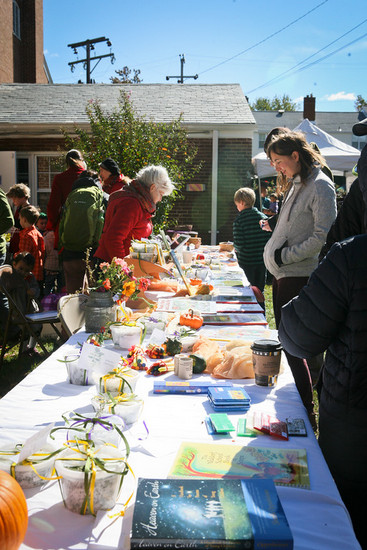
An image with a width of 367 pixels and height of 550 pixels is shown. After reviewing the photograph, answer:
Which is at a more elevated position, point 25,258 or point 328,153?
point 328,153

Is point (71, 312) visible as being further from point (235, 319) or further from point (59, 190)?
point (59, 190)

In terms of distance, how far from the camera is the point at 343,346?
1623 mm

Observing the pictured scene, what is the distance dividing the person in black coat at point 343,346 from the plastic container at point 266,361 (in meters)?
0.27

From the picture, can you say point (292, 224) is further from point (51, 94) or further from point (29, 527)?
point (51, 94)

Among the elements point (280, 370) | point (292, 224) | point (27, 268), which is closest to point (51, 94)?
point (27, 268)

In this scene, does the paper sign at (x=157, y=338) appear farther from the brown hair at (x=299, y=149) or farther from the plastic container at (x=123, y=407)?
the brown hair at (x=299, y=149)

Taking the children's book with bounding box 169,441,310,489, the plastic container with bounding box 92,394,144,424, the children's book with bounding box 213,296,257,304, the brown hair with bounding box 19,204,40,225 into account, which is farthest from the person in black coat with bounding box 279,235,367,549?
the brown hair with bounding box 19,204,40,225

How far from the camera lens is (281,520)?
38.8 inches

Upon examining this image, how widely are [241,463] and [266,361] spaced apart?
2.07 ft

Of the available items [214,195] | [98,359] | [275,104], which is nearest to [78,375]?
[98,359]

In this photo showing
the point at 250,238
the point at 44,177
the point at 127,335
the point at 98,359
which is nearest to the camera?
the point at 98,359

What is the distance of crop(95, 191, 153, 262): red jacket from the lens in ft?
13.0

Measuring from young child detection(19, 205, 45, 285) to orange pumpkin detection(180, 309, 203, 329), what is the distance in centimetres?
324

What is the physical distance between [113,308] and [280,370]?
105cm
